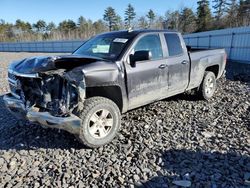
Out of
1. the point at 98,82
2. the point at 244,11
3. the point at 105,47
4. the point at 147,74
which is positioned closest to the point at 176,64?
the point at 147,74

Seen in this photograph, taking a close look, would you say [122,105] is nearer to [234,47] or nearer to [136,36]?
[136,36]

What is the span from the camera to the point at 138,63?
4633mm

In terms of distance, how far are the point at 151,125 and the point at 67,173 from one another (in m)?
2.06

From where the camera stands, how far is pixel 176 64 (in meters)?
5.45

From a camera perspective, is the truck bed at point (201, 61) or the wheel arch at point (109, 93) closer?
the wheel arch at point (109, 93)

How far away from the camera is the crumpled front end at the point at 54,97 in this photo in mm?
3701

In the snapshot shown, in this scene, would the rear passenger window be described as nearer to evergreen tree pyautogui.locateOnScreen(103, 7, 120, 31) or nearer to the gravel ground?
the gravel ground

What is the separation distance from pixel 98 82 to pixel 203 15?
50066 millimetres

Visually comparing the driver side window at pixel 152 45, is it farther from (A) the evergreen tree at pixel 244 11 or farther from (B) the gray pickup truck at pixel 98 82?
(A) the evergreen tree at pixel 244 11

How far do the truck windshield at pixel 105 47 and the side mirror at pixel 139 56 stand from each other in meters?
0.27

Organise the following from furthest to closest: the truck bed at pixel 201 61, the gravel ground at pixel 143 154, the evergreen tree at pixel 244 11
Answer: the evergreen tree at pixel 244 11 → the truck bed at pixel 201 61 → the gravel ground at pixel 143 154

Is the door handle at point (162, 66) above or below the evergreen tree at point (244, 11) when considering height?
below

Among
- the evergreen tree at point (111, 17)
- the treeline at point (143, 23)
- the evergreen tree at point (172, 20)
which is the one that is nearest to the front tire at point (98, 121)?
the treeline at point (143, 23)

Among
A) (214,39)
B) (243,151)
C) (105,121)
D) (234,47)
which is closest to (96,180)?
(105,121)
